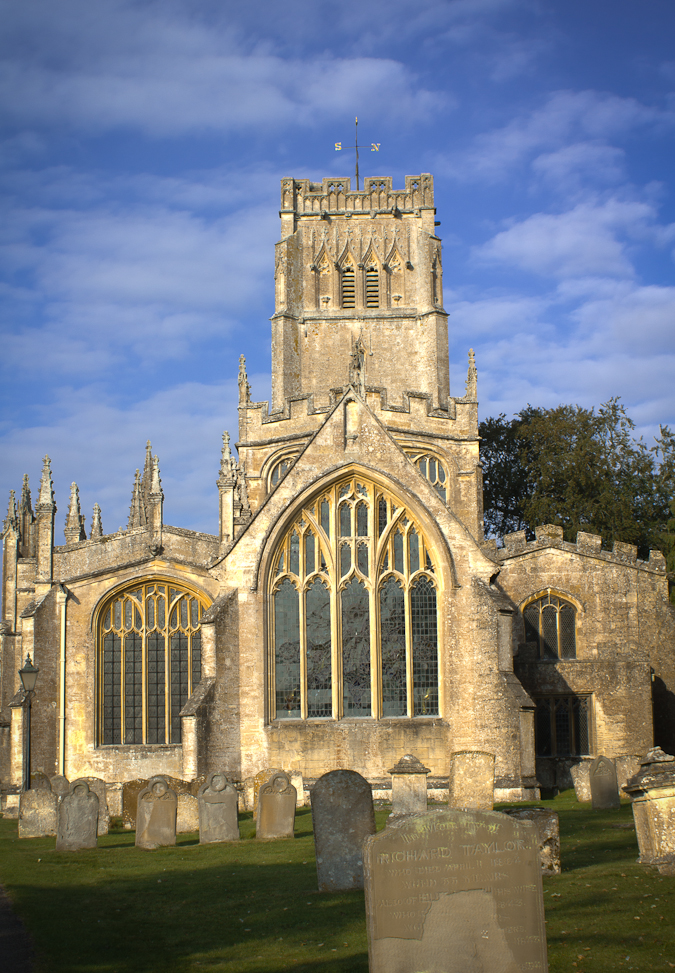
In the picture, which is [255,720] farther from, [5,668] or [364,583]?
[5,668]

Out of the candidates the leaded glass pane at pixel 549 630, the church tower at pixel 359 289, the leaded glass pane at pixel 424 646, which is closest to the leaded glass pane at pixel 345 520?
the leaded glass pane at pixel 424 646

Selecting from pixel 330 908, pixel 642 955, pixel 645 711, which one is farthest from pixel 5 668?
pixel 642 955

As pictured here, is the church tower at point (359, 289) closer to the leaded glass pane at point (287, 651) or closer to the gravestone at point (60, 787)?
the leaded glass pane at point (287, 651)

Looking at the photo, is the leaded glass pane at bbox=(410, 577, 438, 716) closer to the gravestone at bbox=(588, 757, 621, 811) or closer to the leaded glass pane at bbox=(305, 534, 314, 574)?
the leaded glass pane at bbox=(305, 534, 314, 574)

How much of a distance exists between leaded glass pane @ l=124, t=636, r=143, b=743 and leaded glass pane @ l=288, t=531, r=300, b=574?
6.18 metres

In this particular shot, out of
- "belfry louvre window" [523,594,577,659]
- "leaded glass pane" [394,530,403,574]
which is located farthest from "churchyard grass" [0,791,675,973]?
"belfry louvre window" [523,594,577,659]

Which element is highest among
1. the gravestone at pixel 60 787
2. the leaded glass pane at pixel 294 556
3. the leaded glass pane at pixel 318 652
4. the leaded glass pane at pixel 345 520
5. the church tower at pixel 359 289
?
the church tower at pixel 359 289

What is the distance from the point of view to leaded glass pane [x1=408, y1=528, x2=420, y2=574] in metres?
22.6

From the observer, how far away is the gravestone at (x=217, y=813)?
16.0 metres

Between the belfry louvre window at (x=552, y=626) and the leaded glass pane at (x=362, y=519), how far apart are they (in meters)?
6.31

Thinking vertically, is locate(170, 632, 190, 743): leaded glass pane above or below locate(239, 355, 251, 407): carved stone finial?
below

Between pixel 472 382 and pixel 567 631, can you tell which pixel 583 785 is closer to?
pixel 567 631

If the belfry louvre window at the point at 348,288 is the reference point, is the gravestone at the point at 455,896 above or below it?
below

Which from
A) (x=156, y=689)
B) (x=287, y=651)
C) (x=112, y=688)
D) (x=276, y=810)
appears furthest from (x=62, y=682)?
(x=276, y=810)
